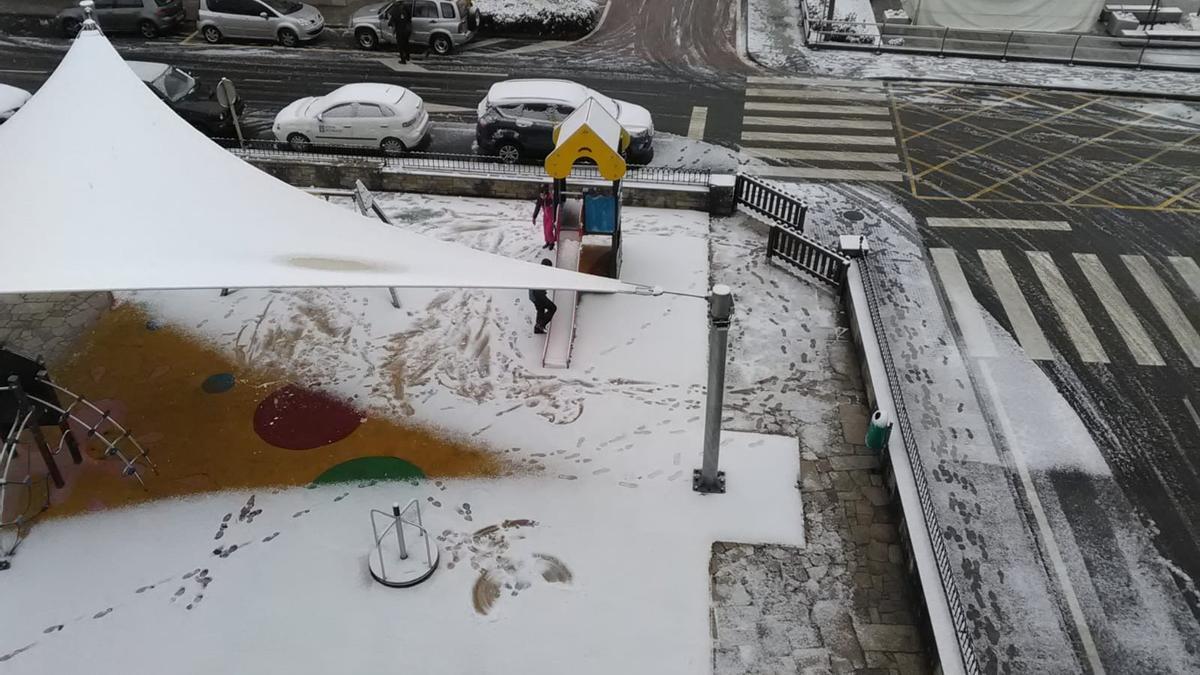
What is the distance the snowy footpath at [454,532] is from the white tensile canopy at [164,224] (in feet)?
7.93

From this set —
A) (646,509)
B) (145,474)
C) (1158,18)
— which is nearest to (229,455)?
(145,474)

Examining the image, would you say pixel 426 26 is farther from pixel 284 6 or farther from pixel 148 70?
pixel 148 70

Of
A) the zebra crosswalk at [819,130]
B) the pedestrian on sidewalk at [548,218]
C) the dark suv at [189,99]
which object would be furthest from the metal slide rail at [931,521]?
the dark suv at [189,99]

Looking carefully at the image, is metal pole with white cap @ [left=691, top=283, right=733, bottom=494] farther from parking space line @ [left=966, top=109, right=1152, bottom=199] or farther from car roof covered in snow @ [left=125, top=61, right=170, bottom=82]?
car roof covered in snow @ [left=125, top=61, right=170, bottom=82]

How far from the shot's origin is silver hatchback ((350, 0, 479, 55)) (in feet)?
82.7

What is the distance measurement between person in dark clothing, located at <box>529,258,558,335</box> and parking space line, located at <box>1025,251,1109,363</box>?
8562 mm

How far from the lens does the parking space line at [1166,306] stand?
14273mm

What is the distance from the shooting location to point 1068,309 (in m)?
15.1

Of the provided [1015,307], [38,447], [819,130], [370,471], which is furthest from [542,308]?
[819,130]

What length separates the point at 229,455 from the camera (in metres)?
11.7

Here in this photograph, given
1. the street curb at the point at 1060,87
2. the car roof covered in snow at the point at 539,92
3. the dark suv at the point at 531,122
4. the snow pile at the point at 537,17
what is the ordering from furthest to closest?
the snow pile at the point at 537,17
the street curb at the point at 1060,87
the car roof covered in snow at the point at 539,92
the dark suv at the point at 531,122

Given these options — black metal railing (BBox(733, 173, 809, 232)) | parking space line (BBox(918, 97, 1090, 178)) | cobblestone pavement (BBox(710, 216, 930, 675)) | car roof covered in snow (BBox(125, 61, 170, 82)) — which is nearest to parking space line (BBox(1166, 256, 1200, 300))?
parking space line (BBox(918, 97, 1090, 178))

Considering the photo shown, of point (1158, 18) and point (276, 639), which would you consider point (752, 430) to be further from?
point (1158, 18)

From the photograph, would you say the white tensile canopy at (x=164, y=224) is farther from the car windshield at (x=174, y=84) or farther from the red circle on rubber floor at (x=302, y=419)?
the car windshield at (x=174, y=84)
